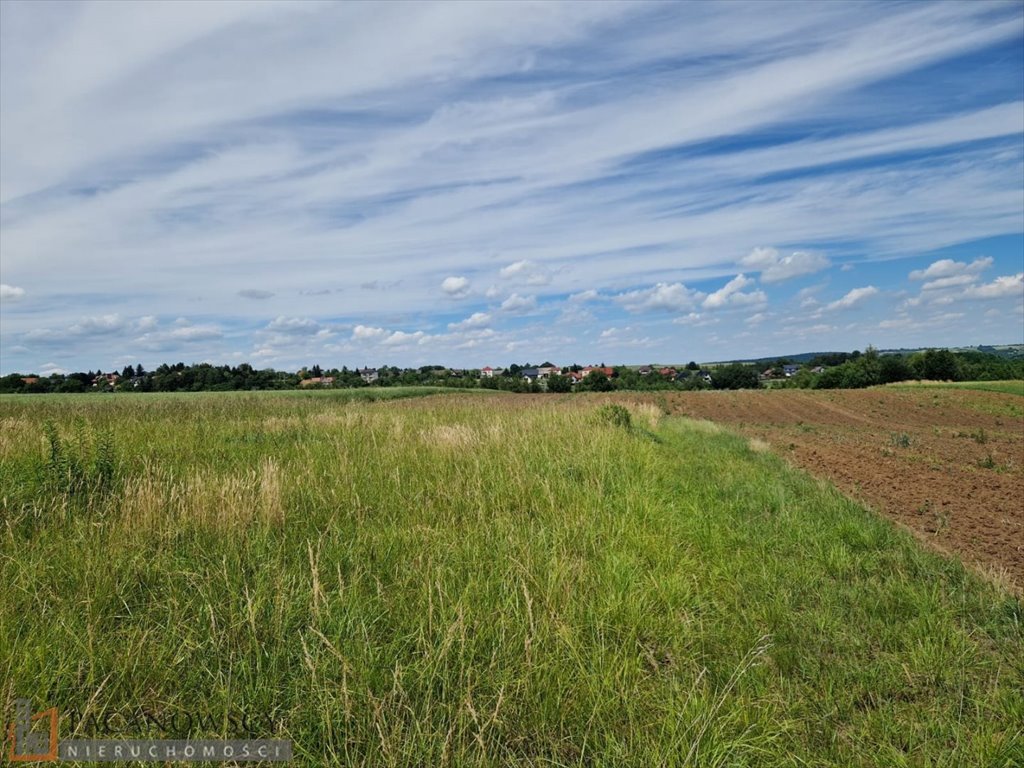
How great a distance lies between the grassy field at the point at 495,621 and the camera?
269 centimetres

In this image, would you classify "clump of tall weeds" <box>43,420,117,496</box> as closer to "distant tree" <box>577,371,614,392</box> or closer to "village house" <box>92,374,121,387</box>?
"village house" <box>92,374,121,387</box>

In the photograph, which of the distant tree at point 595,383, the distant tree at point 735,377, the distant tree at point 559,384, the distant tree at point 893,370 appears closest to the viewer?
the distant tree at point 559,384

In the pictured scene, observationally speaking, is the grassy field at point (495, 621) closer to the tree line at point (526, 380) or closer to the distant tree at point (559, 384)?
the tree line at point (526, 380)

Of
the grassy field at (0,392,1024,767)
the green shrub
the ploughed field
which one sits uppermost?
the green shrub

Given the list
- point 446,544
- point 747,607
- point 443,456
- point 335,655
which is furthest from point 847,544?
point 335,655

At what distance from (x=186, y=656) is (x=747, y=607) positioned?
3.89m

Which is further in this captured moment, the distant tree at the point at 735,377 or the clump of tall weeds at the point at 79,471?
the distant tree at the point at 735,377

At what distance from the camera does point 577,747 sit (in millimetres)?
2631

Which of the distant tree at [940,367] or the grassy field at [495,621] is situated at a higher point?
the distant tree at [940,367]

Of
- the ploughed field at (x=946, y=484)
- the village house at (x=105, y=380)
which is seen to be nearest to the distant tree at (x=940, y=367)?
the ploughed field at (x=946, y=484)

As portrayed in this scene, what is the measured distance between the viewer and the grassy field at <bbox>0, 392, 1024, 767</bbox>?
8.82ft

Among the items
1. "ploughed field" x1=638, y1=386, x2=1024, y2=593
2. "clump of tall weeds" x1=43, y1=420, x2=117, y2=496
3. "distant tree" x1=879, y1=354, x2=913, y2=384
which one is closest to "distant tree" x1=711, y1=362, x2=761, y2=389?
"distant tree" x1=879, y1=354, x2=913, y2=384

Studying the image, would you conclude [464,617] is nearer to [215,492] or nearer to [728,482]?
[215,492]

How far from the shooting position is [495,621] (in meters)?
3.43
